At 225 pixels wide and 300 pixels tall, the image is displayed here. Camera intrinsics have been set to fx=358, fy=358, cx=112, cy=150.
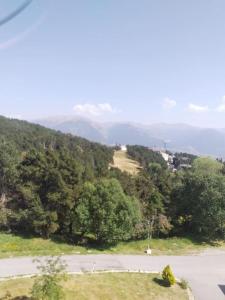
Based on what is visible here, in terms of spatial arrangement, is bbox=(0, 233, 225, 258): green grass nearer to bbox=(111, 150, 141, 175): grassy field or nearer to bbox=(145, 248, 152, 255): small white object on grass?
bbox=(145, 248, 152, 255): small white object on grass

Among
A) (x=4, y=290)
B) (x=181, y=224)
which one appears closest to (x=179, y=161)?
(x=181, y=224)

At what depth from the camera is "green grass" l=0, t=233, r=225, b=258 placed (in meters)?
30.0

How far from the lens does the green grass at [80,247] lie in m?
30.0

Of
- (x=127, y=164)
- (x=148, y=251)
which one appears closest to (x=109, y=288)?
(x=148, y=251)

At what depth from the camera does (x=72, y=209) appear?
34.9 meters

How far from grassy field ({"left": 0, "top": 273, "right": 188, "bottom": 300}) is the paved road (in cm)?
160

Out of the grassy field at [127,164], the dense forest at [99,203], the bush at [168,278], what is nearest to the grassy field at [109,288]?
the bush at [168,278]

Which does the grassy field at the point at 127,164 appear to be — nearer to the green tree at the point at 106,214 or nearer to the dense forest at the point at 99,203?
the dense forest at the point at 99,203

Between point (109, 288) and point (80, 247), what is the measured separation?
31.1 feet

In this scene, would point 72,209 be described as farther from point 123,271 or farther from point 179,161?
point 179,161

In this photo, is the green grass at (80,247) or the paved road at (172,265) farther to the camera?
the green grass at (80,247)

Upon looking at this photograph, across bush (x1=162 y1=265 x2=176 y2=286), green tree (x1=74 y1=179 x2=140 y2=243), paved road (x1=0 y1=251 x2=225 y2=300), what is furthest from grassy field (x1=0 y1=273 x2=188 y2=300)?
green tree (x1=74 y1=179 x2=140 y2=243)

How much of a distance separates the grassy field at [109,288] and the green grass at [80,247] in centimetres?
587

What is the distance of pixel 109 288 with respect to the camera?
75.9 ft
